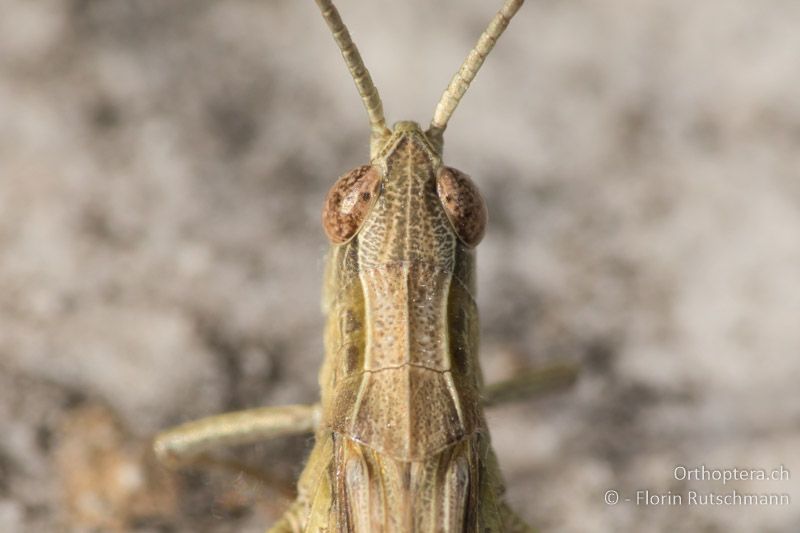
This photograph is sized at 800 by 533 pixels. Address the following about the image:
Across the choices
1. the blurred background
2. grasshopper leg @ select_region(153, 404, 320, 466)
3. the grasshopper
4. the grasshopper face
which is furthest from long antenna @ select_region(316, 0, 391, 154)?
grasshopper leg @ select_region(153, 404, 320, 466)

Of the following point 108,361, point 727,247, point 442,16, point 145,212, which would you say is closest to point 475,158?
point 442,16

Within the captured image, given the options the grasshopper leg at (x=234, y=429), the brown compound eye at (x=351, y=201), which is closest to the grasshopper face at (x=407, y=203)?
the brown compound eye at (x=351, y=201)

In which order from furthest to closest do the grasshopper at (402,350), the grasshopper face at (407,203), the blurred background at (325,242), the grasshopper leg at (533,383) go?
the grasshopper leg at (533,383)
the blurred background at (325,242)
the grasshopper face at (407,203)
the grasshopper at (402,350)

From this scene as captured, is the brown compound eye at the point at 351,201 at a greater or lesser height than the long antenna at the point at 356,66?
lesser

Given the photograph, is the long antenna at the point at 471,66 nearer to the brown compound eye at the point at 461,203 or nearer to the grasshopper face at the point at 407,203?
the grasshopper face at the point at 407,203

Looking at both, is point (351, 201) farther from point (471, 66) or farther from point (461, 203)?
point (471, 66)

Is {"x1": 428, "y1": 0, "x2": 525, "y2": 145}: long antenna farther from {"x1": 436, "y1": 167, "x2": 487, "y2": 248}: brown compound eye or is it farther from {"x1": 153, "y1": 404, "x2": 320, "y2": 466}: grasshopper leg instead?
{"x1": 153, "y1": 404, "x2": 320, "y2": 466}: grasshopper leg
